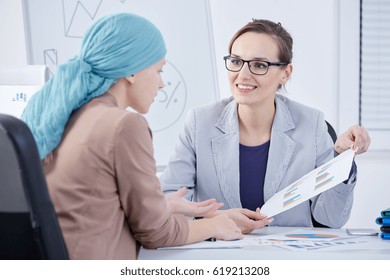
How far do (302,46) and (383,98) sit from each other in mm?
602

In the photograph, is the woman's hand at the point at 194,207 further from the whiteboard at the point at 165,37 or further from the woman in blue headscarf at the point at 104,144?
the whiteboard at the point at 165,37

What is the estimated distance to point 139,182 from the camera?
1.38m

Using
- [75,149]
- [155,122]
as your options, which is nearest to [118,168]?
[75,149]

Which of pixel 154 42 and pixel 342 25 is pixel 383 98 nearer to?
pixel 342 25

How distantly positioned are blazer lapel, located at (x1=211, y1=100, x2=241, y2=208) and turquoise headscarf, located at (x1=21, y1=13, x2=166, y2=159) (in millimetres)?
818

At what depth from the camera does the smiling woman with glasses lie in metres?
2.18

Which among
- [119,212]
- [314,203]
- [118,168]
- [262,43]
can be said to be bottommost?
[314,203]

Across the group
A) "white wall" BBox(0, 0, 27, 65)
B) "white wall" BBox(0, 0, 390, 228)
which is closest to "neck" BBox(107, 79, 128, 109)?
"white wall" BBox(0, 0, 390, 228)

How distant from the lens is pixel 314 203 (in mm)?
2188

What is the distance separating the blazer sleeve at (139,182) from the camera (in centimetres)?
135

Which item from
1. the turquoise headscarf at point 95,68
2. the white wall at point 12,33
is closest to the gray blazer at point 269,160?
the turquoise headscarf at point 95,68

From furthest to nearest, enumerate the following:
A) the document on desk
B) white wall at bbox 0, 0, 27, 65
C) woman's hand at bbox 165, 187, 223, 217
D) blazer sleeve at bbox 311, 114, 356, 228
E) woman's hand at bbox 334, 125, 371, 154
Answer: white wall at bbox 0, 0, 27, 65 < blazer sleeve at bbox 311, 114, 356, 228 < woman's hand at bbox 334, 125, 371, 154 < woman's hand at bbox 165, 187, 223, 217 < the document on desk

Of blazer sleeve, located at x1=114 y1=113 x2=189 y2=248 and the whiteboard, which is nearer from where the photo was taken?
blazer sleeve, located at x1=114 y1=113 x2=189 y2=248

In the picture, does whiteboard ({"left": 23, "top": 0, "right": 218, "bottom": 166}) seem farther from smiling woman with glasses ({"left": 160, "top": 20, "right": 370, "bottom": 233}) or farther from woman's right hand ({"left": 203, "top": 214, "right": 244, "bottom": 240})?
woman's right hand ({"left": 203, "top": 214, "right": 244, "bottom": 240})
